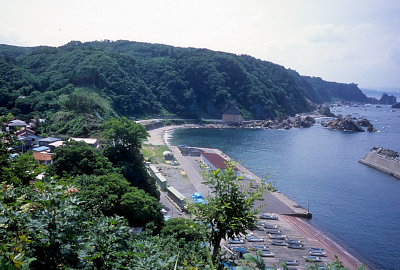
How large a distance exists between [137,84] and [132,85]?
10.3 feet

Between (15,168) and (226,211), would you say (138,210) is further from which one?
(226,211)

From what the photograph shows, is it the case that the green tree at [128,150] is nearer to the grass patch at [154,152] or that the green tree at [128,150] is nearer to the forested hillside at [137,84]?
the grass patch at [154,152]

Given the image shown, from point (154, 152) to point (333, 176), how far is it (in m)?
22.3

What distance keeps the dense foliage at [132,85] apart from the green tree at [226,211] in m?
31.8

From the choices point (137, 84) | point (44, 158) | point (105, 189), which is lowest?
point (44, 158)

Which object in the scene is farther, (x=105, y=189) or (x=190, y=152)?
(x=190, y=152)

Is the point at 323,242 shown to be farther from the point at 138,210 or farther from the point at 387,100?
the point at 387,100

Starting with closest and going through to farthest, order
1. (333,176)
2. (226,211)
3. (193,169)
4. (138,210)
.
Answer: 1. (226,211)
2. (138,210)
3. (193,169)
4. (333,176)

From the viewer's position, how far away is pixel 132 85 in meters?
72.5

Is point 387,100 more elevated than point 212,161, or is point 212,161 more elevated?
point 387,100

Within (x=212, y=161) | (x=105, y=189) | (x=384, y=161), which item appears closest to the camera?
(x=105, y=189)

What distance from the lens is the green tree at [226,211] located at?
5625 mm

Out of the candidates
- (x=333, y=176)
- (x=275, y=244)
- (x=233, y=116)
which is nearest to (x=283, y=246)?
(x=275, y=244)

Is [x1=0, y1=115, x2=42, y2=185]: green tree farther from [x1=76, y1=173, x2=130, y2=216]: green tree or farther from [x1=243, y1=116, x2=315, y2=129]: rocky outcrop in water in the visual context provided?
[x1=243, y1=116, x2=315, y2=129]: rocky outcrop in water
